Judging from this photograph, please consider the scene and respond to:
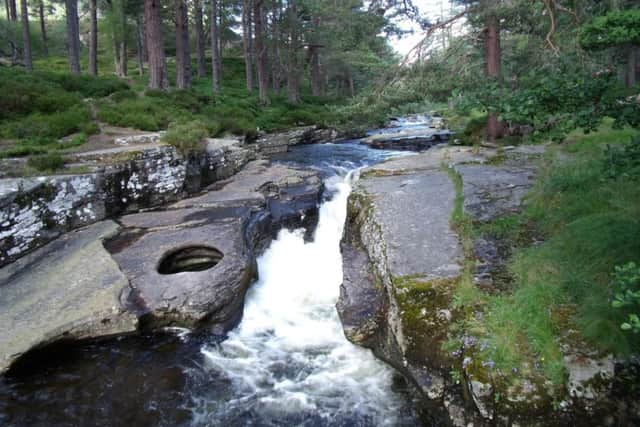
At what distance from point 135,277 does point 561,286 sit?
5.78m

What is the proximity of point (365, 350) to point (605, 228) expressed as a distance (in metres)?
3.24

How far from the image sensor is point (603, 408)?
133 inches

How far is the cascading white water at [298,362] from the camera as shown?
459 centimetres

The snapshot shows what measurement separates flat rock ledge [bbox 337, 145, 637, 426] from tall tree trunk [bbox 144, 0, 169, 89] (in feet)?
37.5

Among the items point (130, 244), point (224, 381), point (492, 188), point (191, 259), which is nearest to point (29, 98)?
point (130, 244)

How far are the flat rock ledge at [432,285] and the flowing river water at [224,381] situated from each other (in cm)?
45

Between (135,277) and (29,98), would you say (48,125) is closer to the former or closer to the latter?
(29,98)

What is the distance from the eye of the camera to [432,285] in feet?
15.9

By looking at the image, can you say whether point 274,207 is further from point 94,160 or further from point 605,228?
point 605,228

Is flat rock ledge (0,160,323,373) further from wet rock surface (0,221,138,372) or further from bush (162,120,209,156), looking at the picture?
bush (162,120,209,156)

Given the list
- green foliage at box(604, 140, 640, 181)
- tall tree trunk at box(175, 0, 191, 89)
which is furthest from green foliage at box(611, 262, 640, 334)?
tall tree trunk at box(175, 0, 191, 89)

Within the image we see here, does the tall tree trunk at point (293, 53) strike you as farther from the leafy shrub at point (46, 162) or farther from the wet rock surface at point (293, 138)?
the leafy shrub at point (46, 162)

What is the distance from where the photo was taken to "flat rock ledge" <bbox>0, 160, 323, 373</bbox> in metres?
5.47

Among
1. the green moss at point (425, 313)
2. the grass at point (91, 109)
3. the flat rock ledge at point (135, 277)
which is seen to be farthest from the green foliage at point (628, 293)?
the grass at point (91, 109)
